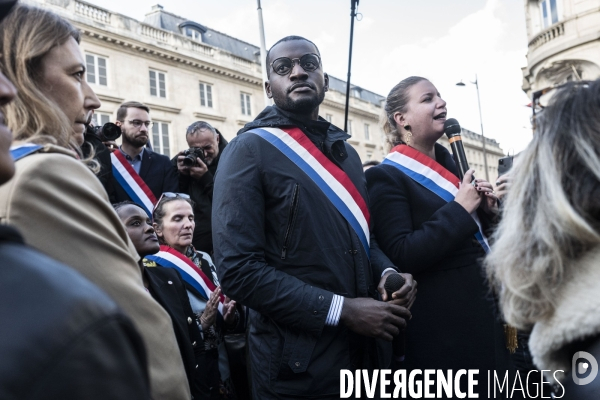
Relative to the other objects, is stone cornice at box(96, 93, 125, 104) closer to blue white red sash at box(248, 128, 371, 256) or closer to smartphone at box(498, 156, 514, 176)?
smartphone at box(498, 156, 514, 176)

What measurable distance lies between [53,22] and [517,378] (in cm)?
265

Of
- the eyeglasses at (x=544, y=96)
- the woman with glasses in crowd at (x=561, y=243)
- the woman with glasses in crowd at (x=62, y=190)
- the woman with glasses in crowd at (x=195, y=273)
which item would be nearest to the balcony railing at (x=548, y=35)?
the woman with glasses in crowd at (x=195, y=273)

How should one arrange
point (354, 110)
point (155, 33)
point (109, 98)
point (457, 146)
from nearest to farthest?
point (457, 146)
point (109, 98)
point (155, 33)
point (354, 110)

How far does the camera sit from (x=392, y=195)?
10.3 feet

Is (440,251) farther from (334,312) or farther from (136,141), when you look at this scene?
(136,141)

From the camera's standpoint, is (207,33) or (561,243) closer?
(561,243)

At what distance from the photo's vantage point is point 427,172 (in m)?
3.25

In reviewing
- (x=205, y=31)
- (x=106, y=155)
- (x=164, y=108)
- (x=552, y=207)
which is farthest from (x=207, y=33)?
(x=552, y=207)

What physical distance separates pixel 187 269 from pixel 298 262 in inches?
73.1

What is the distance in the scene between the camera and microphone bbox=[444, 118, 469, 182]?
11.0ft

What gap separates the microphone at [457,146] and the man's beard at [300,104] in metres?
0.92

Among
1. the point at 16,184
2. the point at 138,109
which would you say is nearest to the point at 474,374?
the point at 16,184

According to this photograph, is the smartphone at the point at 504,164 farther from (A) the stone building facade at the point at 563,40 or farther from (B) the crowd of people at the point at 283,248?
(A) the stone building facade at the point at 563,40

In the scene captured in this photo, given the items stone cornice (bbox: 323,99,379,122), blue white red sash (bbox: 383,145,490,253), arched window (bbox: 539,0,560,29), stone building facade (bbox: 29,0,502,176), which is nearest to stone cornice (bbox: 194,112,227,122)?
stone building facade (bbox: 29,0,502,176)
